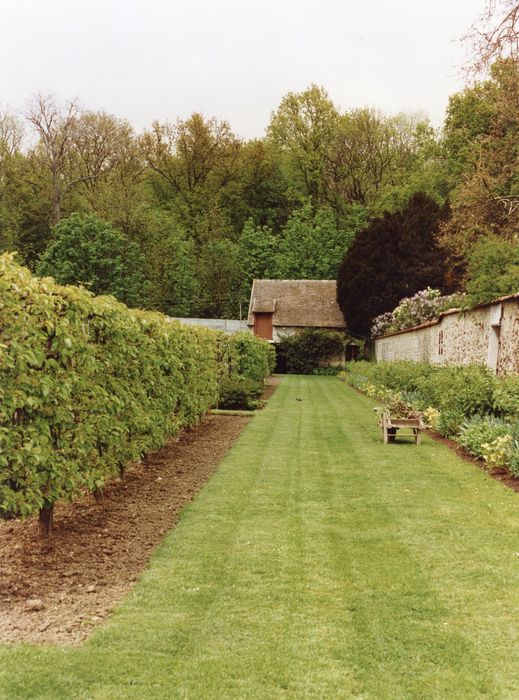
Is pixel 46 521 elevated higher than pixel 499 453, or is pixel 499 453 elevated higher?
pixel 499 453

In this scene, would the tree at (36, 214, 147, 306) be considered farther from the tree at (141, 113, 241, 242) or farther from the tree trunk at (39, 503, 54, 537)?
the tree trunk at (39, 503, 54, 537)

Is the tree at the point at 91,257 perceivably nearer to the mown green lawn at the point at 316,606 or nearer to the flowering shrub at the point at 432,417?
the flowering shrub at the point at 432,417

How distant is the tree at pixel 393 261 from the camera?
37.5 m

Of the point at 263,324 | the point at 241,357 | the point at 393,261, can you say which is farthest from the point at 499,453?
the point at 263,324

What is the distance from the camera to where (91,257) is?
37750mm

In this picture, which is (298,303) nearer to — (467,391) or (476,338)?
(476,338)

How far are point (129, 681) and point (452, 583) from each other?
8.20 ft

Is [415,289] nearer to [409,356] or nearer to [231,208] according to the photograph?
[409,356]

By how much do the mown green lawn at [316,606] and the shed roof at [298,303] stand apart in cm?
3708

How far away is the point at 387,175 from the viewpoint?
53.6 m

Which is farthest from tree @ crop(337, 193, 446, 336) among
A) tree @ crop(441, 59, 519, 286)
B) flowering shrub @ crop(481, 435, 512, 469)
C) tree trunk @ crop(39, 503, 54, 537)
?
tree trunk @ crop(39, 503, 54, 537)

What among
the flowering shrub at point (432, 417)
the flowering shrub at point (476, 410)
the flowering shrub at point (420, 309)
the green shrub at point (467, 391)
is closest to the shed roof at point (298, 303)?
the flowering shrub at point (420, 309)

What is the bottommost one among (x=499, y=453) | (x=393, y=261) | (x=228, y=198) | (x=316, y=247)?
(x=499, y=453)

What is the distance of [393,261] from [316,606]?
35.8 meters
